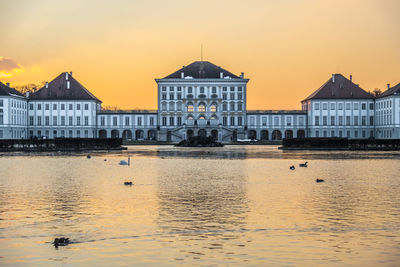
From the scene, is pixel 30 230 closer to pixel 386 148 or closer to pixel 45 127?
pixel 386 148

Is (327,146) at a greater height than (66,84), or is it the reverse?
(66,84)

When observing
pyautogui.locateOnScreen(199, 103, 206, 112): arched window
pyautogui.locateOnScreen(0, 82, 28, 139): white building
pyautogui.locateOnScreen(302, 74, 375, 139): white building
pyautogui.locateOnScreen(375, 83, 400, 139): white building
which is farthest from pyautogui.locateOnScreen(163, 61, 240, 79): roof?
pyautogui.locateOnScreen(0, 82, 28, 139): white building

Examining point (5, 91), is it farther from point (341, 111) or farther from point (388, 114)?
point (388, 114)

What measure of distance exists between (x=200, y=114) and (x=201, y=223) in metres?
118

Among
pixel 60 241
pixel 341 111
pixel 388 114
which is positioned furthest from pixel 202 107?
pixel 60 241

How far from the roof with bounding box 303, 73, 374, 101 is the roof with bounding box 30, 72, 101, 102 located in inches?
1839

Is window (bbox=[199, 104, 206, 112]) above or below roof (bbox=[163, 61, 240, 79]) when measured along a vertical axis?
below

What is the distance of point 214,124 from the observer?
13050 centimetres

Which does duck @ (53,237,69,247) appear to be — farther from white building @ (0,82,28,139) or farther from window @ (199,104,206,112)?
window @ (199,104,206,112)

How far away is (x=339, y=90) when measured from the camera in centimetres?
12975

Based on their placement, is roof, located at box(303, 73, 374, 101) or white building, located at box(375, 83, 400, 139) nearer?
white building, located at box(375, 83, 400, 139)

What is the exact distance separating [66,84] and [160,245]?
122569mm

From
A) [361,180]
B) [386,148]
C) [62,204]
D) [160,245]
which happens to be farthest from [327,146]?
[160,245]

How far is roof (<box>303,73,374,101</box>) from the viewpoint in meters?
129
